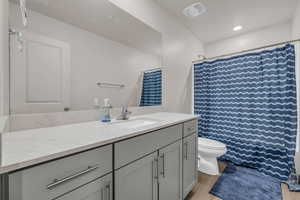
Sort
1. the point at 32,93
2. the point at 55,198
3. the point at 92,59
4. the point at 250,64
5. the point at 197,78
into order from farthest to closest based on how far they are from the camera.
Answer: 1. the point at 197,78
2. the point at 250,64
3. the point at 92,59
4. the point at 32,93
5. the point at 55,198

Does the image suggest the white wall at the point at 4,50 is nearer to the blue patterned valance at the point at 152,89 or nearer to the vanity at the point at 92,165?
the vanity at the point at 92,165

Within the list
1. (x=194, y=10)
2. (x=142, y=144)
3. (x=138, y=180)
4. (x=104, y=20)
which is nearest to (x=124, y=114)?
(x=142, y=144)

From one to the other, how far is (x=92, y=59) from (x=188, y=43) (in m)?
1.89

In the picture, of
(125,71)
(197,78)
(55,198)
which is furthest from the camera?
(197,78)

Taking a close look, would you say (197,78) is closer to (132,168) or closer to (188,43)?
(188,43)

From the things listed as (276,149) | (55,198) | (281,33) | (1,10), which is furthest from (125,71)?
(281,33)

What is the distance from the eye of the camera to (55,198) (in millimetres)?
523

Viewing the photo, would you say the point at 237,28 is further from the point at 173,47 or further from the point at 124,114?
the point at 124,114

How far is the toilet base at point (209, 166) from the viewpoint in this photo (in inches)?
72.9

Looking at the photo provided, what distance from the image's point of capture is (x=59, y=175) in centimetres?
54

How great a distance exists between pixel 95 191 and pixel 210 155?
1618 millimetres

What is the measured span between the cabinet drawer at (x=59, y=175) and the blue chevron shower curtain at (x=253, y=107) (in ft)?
6.63

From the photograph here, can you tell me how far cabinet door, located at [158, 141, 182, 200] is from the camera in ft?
3.41

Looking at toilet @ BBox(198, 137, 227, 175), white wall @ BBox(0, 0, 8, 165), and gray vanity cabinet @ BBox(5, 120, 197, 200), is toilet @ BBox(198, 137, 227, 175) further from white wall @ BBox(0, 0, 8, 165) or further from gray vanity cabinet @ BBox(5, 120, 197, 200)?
white wall @ BBox(0, 0, 8, 165)
